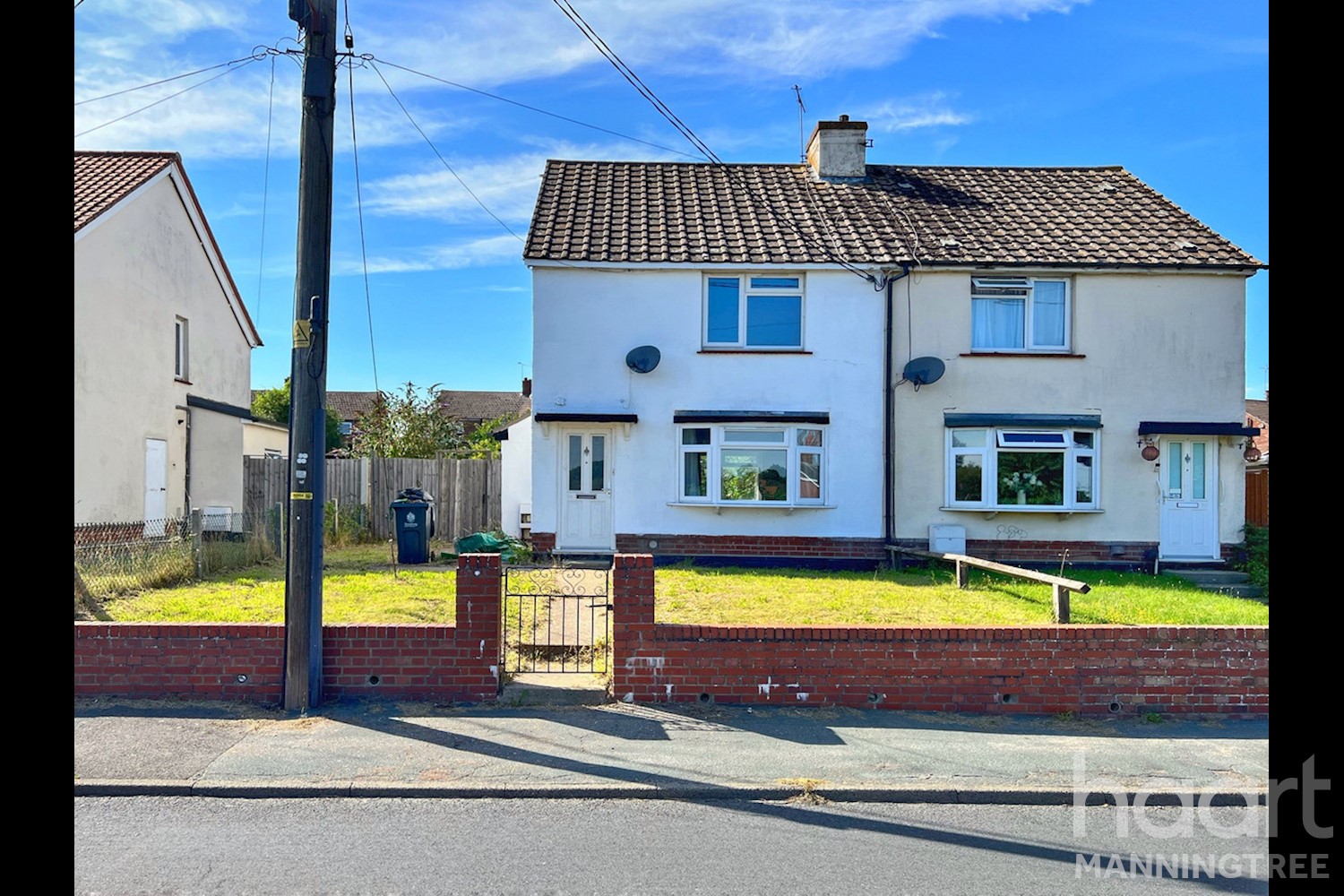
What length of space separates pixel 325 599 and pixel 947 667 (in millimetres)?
7619

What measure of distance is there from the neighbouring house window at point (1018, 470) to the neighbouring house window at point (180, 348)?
50.8ft

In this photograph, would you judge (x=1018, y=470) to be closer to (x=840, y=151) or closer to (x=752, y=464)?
(x=752, y=464)

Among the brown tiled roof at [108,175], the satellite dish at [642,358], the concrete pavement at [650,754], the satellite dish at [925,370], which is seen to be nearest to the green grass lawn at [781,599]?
the concrete pavement at [650,754]

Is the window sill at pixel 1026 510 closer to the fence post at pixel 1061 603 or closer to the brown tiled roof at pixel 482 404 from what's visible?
the fence post at pixel 1061 603

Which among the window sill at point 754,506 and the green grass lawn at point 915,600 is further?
the window sill at point 754,506

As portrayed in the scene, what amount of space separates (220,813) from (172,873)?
81 centimetres

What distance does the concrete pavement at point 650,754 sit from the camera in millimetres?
5316

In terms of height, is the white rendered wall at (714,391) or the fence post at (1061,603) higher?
the white rendered wall at (714,391)

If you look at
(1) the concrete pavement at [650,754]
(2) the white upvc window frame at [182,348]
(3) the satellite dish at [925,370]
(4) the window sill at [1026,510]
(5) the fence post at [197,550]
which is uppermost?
(2) the white upvc window frame at [182,348]

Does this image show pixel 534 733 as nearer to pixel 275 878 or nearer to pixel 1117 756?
pixel 275 878

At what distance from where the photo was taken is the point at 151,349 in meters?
16.8

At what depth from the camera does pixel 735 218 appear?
16219mm

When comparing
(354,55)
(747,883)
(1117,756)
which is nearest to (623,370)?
(354,55)

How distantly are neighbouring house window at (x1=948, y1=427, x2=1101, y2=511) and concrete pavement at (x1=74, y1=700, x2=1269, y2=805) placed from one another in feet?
27.0
